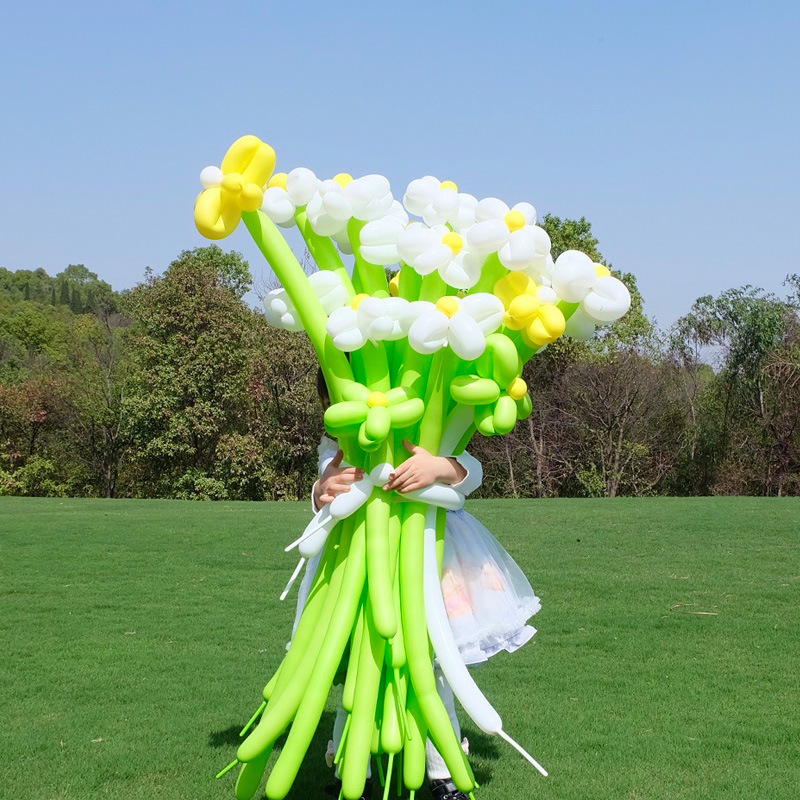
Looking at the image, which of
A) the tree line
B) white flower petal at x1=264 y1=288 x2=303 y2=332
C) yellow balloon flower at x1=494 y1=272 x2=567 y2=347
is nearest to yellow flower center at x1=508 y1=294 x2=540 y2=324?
yellow balloon flower at x1=494 y1=272 x2=567 y2=347

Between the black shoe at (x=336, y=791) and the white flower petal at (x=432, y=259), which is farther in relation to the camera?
the black shoe at (x=336, y=791)

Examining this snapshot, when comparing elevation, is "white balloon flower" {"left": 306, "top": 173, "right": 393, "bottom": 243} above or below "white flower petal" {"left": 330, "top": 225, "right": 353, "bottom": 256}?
above

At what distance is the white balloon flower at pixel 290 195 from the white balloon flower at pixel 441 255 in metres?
0.38

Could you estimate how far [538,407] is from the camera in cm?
2258

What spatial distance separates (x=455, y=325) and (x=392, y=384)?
43 centimetres

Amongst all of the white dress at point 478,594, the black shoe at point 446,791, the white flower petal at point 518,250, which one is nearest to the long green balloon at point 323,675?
the white dress at point 478,594

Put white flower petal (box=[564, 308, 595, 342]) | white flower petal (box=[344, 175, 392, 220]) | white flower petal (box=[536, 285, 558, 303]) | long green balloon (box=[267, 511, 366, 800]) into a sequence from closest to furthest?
long green balloon (box=[267, 511, 366, 800])
white flower petal (box=[536, 285, 558, 303])
white flower petal (box=[344, 175, 392, 220])
white flower petal (box=[564, 308, 595, 342])

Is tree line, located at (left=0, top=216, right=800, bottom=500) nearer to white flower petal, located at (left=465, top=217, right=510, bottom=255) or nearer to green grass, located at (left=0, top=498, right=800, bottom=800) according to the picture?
green grass, located at (left=0, top=498, right=800, bottom=800)

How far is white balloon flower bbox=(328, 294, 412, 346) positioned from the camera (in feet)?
9.97

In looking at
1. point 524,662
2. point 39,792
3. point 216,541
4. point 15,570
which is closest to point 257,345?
point 216,541

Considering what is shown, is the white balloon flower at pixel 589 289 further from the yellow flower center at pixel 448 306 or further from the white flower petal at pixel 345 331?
the white flower petal at pixel 345 331

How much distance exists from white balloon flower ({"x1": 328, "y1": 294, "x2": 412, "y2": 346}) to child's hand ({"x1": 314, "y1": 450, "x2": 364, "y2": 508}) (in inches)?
16.6

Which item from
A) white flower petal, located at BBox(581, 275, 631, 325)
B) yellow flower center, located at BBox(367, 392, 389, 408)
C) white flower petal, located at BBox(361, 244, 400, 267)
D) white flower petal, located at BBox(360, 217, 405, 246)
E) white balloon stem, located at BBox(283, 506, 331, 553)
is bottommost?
white balloon stem, located at BBox(283, 506, 331, 553)

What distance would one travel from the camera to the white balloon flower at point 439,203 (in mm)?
3250
